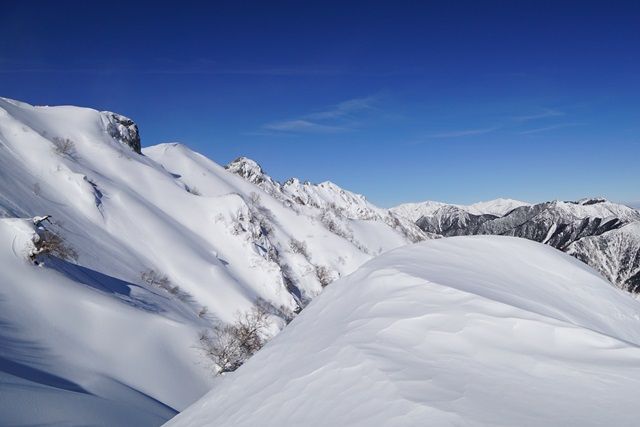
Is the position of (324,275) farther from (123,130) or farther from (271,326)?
(123,130)

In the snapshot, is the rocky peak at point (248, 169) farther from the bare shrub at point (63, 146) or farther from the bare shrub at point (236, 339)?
the bare shrub at point (236, 339)

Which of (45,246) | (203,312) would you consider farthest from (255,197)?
(45,246)

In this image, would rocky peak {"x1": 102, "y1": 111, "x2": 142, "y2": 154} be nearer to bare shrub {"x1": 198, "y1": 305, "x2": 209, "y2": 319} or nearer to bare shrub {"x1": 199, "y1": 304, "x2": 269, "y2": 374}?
bare shrub {"x1": 198, "y1": 305, "x2": 209, "y2": 319}

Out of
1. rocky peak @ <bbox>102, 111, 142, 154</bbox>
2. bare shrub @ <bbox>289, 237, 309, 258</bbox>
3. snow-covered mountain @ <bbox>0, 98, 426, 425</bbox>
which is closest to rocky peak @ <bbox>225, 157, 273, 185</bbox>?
snow-covered mountain @ <bbox>0, 98, 426, 425</bbox>

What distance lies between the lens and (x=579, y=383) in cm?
318

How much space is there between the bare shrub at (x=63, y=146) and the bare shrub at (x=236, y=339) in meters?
21.4

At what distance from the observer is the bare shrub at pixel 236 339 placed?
1862 centimetres

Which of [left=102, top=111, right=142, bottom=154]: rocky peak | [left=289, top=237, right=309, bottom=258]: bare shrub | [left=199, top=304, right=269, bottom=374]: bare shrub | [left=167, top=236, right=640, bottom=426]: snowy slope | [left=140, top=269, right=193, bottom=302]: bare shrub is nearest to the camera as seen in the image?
[left=167, top=236, right=640, bottom=426]: snowy slope

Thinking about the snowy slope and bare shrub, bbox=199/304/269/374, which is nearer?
the snowy slope

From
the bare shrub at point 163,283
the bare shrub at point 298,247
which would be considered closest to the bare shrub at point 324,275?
the bare shrub at point 298,247

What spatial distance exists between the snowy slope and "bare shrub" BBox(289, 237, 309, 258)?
129 feet

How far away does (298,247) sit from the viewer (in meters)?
46.9

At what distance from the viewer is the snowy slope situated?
2.95m

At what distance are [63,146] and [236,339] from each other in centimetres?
2503
